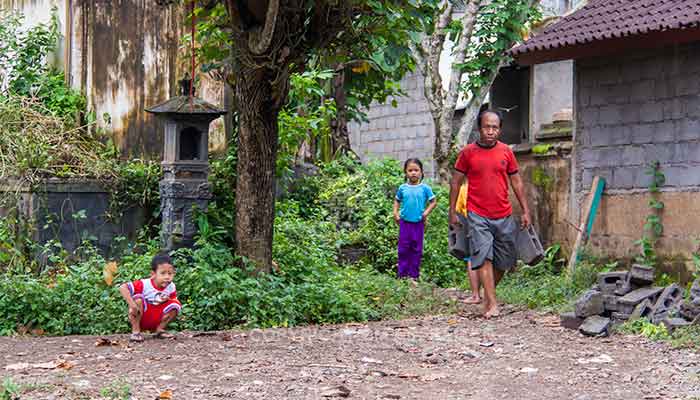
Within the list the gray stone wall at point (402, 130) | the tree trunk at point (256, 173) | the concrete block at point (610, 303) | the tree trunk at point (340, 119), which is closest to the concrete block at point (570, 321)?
the concrete block at point (610, 303)

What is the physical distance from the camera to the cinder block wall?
10094 millimetres

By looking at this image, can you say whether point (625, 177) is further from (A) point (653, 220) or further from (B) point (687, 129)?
(B) point (687, 129)

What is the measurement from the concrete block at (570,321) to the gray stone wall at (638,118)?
284 cm

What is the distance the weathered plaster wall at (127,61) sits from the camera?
11.2 metres

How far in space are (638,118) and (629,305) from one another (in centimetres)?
344

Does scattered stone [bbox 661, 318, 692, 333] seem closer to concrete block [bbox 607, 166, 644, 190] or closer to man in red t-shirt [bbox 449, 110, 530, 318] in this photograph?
man in red t-shirt [bbox 449, 110, 530, 318]

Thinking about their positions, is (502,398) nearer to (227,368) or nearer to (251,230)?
(227,368)

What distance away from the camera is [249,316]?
7906mm

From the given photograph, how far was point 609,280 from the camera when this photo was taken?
8406 mm

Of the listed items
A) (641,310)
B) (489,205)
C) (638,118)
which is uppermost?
(638,118)

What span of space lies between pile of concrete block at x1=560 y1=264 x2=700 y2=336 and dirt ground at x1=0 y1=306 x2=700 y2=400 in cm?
18

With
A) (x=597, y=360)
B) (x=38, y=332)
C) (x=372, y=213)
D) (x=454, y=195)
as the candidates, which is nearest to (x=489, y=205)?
(x=454, y=195)

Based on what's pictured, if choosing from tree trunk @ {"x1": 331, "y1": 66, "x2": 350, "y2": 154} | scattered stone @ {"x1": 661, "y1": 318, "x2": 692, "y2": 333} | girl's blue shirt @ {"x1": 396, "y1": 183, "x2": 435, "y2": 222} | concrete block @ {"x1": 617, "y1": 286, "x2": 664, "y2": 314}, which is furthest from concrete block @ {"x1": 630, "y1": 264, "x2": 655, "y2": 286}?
tree trunk @ {"x1": 331, "y1": 66, "x2": 350, "y2": 154}

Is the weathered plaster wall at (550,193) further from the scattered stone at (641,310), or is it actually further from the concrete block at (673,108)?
the scattered stone at (641,310)
